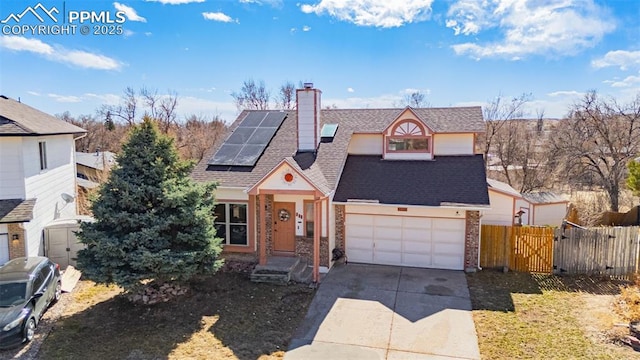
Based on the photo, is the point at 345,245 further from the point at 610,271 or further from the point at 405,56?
the point at 405,56

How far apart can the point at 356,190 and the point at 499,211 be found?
9.23 metres

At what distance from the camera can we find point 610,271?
1408 cm

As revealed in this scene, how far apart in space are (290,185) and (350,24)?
11.1 m

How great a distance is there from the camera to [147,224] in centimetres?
1145

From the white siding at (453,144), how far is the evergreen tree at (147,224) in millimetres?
9795

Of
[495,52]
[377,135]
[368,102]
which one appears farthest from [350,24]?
[368,102]

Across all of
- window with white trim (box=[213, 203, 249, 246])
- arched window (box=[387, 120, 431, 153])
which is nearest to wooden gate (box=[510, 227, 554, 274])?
arched window (box=[387, 120, 431, 153])

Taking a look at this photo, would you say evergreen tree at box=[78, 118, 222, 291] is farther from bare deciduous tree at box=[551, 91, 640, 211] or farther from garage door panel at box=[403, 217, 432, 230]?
bare deciduous tree at box=[551, 91, 640, 211]

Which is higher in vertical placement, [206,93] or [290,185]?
[206,93]

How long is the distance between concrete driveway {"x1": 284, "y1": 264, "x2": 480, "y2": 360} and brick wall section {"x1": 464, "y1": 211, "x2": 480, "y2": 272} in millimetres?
500

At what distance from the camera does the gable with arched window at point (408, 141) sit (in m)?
16.9

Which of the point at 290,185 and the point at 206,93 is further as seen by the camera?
the point at 206,93

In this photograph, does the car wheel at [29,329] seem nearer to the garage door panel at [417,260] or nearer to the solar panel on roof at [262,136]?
the solar panel on roof at [262,136]

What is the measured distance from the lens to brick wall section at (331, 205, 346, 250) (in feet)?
51.2
